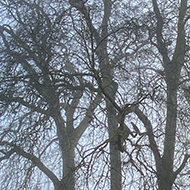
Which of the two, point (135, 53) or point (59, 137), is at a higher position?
point (135, 53)

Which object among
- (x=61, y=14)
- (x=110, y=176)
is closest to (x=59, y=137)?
(x=110, y=176)

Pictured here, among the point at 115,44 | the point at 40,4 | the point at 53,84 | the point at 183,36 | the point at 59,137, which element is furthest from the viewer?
the point at 59,137

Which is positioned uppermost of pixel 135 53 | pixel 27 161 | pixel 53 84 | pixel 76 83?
pixel 135 53

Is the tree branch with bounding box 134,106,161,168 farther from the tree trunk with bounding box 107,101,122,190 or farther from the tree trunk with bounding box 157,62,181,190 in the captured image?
the tree trunk with bounding box 107,101,122,190

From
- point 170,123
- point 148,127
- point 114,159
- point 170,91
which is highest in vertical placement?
point 170,91

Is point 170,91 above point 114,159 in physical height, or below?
above

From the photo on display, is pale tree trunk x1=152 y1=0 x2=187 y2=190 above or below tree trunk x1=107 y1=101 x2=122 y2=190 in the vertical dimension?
above

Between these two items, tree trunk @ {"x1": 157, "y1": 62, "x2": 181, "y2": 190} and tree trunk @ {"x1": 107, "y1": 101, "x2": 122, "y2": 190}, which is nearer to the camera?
tree trunk @ {"x1": 107, "y1": 101, "x2": 122, "y2": 190}

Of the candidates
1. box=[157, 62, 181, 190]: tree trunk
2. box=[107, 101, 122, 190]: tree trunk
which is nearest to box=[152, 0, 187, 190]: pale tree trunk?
box=[157, 62, 181, 190]: tree trunk

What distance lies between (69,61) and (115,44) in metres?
0.63

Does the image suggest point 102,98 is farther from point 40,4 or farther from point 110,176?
point 40,4

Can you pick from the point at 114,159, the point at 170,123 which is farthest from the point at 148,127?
the point at 114,159

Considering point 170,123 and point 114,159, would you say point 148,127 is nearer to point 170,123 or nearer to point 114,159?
point 170,123

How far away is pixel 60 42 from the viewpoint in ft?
15.3
